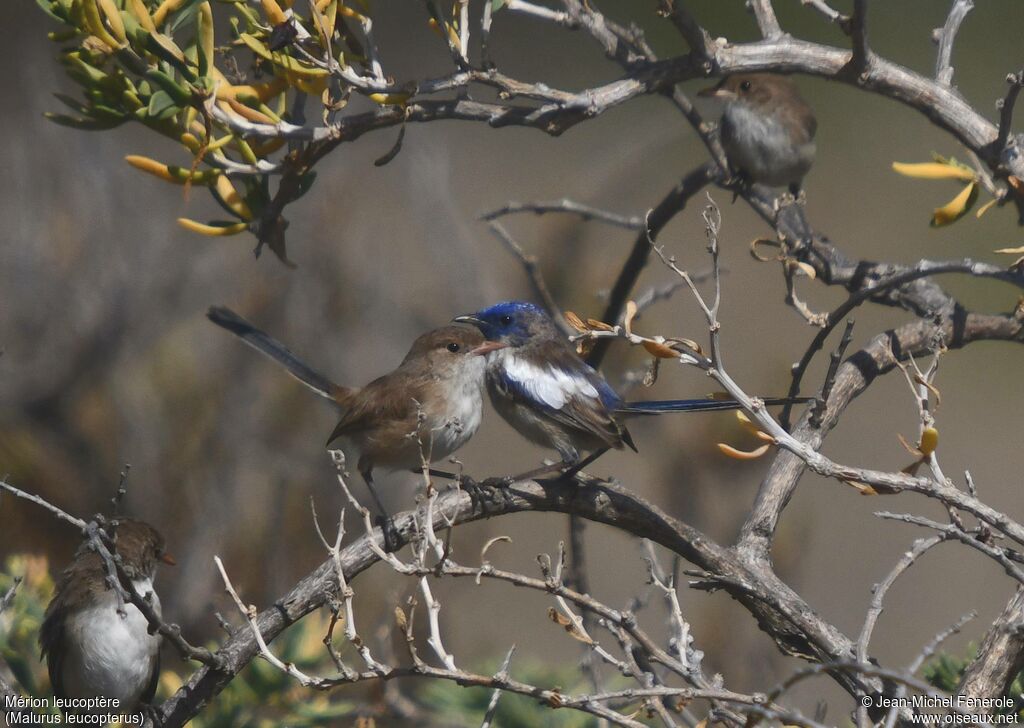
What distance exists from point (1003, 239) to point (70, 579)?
8.95m

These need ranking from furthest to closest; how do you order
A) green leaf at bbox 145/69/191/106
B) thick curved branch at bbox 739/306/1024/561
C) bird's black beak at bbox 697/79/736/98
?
bird's black beak at bbox 697/79/736/98
thick curved branch at bbox 739/306/1024/561
green leaf at bbox 145/69/191/106

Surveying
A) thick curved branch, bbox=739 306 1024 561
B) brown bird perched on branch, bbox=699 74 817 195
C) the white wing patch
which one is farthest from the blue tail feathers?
brown bird perched on branch, bbox=699 74 817 195

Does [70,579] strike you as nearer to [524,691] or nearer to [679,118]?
[524,691]

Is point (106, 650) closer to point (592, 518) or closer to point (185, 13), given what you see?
point (592, 518)

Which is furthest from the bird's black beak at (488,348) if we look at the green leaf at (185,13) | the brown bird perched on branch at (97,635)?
the green leaf at (185,13)

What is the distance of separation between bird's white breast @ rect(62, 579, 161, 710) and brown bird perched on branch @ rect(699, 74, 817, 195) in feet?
7.85

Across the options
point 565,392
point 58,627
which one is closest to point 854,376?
point 565,392

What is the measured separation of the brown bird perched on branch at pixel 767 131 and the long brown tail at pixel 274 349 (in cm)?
179

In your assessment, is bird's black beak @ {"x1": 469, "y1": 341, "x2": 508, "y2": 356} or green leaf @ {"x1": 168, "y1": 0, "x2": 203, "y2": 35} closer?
green leaf @ {"x1": 168, "y1": 0, "x2": 203, "y2": 35}

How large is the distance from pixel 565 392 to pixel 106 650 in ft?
5.38

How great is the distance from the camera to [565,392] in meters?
3.73

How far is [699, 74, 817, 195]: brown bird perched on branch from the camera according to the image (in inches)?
151

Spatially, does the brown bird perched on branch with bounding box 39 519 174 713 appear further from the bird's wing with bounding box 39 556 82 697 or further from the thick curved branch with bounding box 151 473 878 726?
the thick curved branch with bounding box 151 473 878 726

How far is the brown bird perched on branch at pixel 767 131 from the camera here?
383cm
